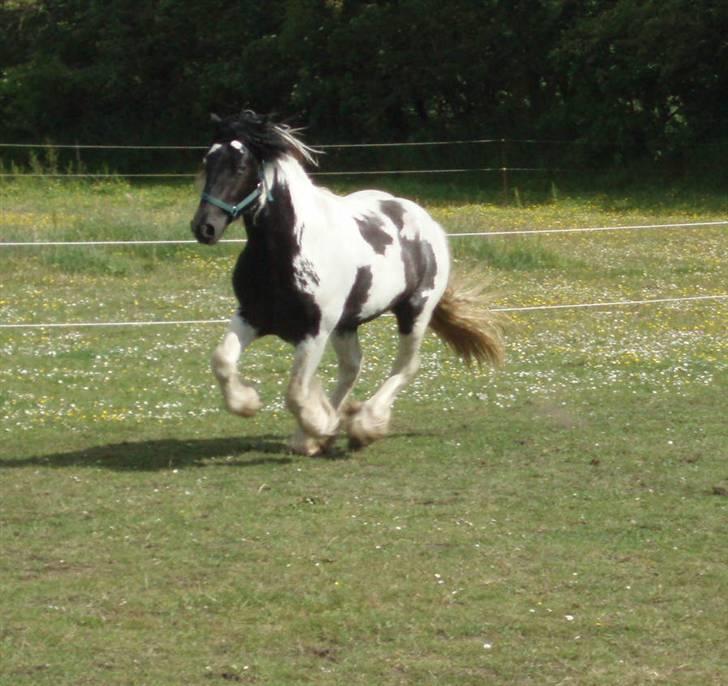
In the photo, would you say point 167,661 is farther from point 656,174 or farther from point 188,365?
point 656,174

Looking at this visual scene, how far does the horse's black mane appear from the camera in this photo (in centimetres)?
763

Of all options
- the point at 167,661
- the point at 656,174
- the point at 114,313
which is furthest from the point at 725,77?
the point at 167,661

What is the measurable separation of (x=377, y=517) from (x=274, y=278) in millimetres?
1679

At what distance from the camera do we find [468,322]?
30.6ft

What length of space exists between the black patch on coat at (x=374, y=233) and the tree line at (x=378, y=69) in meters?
20.7

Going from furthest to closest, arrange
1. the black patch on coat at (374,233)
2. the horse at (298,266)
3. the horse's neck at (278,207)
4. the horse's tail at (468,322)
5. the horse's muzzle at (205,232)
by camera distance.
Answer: the horse's tail at (468,322) < the black patch on coat at (374,233) < the horse's neck at (278,207) < the horse at (298,266) < the horse's muzzle at (205,232)

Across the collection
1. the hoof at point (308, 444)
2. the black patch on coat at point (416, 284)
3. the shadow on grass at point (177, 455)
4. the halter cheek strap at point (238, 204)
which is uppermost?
the halter cheek strap at point (238, 204)

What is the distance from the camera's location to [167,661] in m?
4.82

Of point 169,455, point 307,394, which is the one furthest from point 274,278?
point 169,455

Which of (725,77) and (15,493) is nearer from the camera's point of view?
(15,493)

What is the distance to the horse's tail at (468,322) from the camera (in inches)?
365

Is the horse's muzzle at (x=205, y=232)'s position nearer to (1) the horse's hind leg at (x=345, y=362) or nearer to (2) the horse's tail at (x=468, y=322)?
(1) the horse's hind leg at (x=345, y=362)

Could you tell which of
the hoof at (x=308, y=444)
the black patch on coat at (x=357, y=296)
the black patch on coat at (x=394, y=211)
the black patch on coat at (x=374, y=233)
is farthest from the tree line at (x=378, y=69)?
the hoof at (x=308, y=444)

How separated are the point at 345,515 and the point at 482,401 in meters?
3.35
